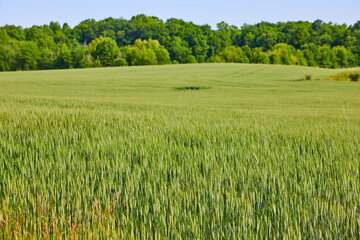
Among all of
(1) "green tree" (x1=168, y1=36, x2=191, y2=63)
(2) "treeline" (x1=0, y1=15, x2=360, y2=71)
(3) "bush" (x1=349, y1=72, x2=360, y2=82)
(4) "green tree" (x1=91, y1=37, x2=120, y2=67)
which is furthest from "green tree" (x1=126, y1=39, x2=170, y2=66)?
(3) "bush" (x1=349, y1=72, x2=360, y2=82)

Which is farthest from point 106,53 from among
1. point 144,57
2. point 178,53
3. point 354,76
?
point 354,76

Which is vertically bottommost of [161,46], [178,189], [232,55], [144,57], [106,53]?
[178,189]

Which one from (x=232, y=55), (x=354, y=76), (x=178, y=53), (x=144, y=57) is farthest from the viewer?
(x=178, y=53)

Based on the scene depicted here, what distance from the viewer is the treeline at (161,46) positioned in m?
70.8

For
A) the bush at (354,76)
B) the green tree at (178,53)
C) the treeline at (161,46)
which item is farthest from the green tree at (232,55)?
the bush at (354,76)

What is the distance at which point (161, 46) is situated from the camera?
91.0 metres

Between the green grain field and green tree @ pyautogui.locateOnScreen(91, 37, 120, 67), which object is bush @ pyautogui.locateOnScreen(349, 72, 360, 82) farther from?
green tree @ pyautogui.locateOnScreen(91, 37, 120, 67)

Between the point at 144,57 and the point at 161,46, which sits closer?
the point at 144,57

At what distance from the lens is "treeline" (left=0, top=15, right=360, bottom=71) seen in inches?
2785

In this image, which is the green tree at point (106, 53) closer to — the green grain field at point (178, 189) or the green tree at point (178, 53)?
the green tree at point (178, 53)

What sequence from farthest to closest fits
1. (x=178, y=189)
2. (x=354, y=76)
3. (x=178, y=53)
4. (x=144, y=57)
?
1. (x=178, y=53)
2. (x=144, y=57)
3. (x=354, y=76)
4. (x=178, y=189)

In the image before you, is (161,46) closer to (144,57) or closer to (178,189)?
(144,57)

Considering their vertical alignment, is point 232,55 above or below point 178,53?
below

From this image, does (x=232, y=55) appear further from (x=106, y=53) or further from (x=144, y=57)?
(x=106, y=53)
